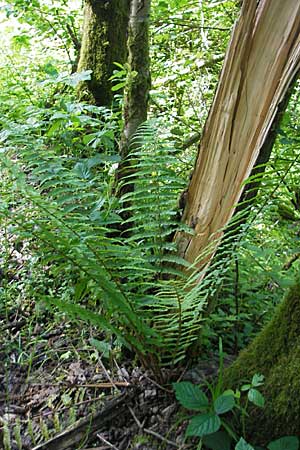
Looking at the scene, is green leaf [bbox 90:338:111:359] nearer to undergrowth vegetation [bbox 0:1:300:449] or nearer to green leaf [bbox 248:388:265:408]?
undergrowth vegetation [bbox 0:1:300:449]

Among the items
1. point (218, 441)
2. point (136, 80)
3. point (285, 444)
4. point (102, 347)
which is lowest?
point (102, 347)

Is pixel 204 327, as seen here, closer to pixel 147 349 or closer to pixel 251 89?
pixel 147 349

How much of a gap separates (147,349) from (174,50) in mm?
3403

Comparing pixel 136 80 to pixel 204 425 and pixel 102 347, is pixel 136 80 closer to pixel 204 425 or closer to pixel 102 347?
pixel 102 347

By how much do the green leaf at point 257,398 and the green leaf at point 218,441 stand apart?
16 cm

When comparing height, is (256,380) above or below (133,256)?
below

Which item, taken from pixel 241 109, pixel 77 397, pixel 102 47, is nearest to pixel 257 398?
pixel 77 397

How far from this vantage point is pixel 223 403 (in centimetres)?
Answer: 136

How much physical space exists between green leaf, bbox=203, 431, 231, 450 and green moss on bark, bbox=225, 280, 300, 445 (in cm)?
8

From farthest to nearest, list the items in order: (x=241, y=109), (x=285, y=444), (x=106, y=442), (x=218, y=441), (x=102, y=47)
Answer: (x=102, y=47) → (x=241, y=109) → (x=106, y=442) → (x=218, y=441) → (x=285, y=444)

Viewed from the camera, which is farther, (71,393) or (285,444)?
(71,393)

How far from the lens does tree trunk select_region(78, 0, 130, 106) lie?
345 cm

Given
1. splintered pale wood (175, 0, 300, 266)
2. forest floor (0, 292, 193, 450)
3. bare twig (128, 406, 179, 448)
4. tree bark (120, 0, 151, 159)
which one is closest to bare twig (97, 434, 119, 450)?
forest floor (0, 292, 193, 450)

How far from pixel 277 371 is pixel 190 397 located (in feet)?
0.97
